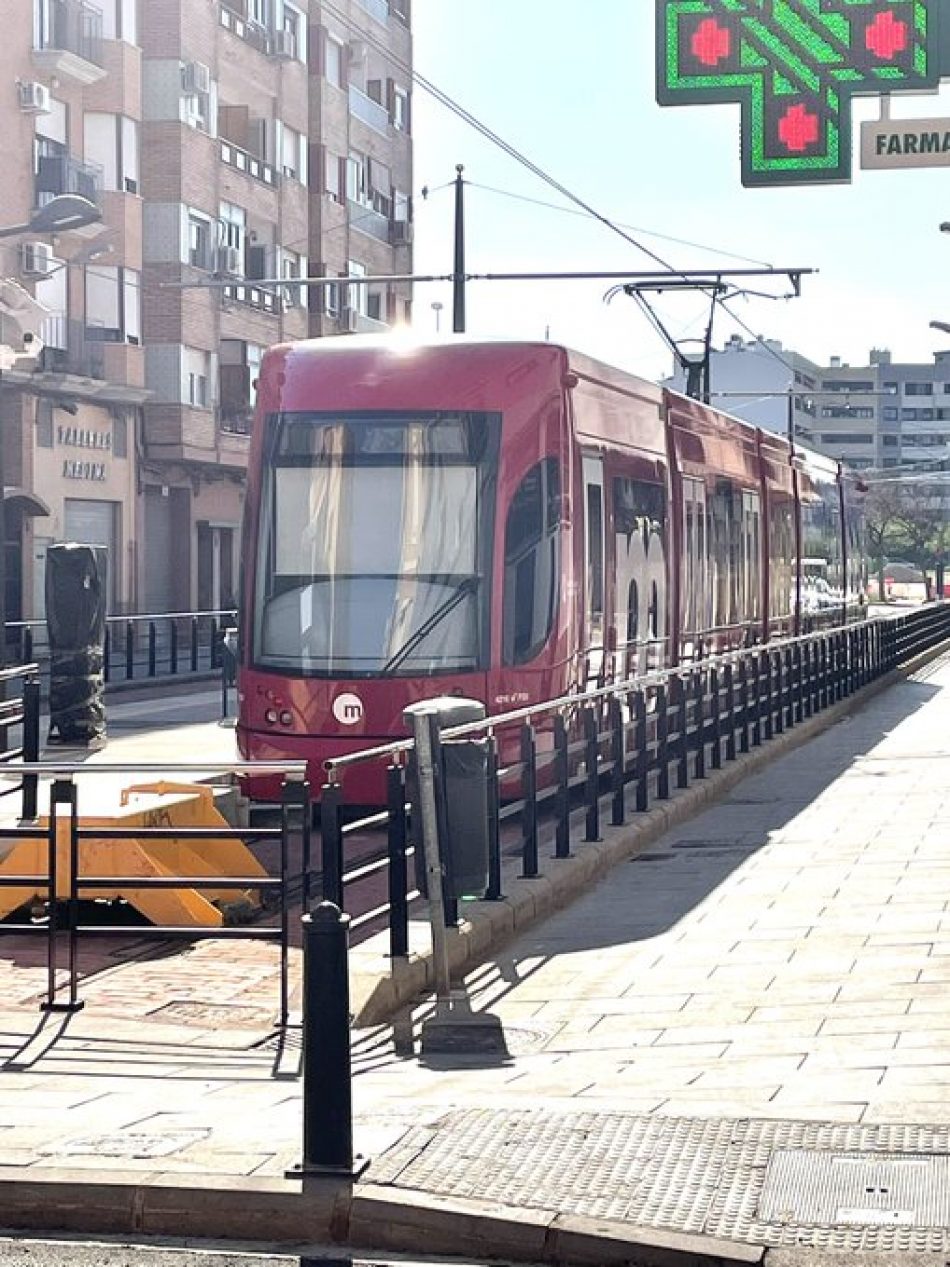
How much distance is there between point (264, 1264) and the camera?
614 centimetres

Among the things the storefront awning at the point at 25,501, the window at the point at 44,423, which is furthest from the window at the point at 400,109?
the storefront awning at the point at 25,501

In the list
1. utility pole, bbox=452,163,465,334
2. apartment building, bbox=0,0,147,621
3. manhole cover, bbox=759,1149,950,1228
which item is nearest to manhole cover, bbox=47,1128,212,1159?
manhole cover, bbox=759,1149,950,1228

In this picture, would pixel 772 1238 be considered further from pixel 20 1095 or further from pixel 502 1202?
pixel 20 1095

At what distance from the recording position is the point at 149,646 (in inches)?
1576

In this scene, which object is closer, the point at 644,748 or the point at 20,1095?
the point at 20,1095

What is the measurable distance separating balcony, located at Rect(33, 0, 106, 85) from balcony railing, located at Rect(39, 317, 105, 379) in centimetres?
457

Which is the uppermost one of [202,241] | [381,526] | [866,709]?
[202,241]

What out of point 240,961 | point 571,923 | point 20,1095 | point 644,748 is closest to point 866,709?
point 644,748

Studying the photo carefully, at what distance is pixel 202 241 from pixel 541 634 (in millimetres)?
35094

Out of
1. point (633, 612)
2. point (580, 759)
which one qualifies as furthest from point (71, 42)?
point (580, 759)

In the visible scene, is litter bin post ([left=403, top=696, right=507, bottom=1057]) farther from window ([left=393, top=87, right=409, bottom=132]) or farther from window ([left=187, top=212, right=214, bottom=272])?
window ([left=393, top=87, right=409, bottom=132])

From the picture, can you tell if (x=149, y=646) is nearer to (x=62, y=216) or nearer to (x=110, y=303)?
(x=110, y=303)

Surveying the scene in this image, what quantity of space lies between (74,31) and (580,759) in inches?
1314

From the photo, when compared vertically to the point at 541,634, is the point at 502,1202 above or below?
below
